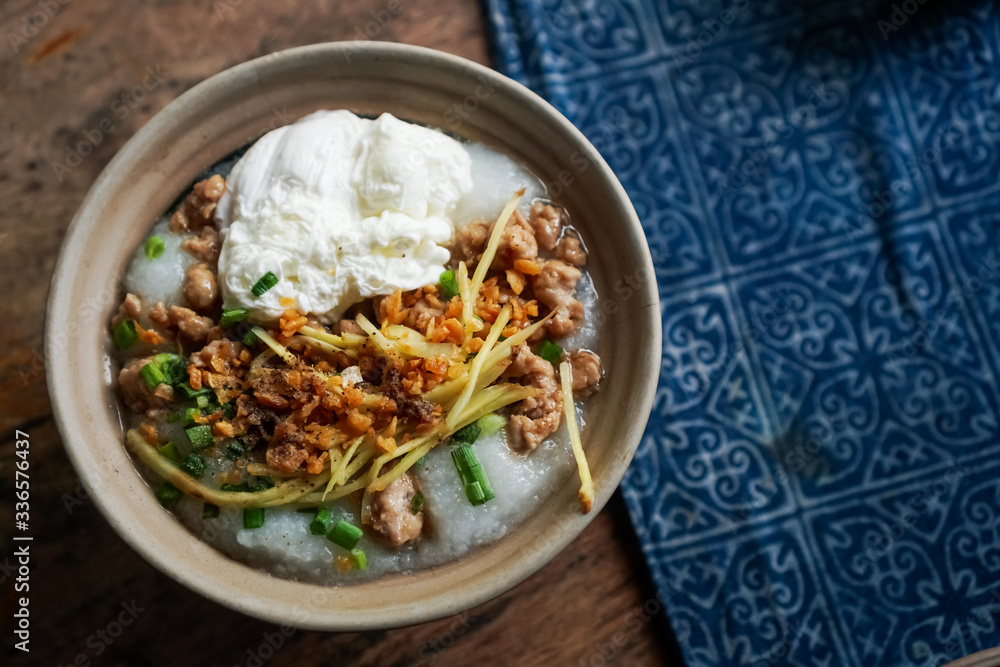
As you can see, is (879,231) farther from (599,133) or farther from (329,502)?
(329,502)

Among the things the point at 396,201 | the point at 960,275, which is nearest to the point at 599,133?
the point at 396,201

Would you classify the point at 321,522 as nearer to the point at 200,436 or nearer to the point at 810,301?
the point at 200,436
